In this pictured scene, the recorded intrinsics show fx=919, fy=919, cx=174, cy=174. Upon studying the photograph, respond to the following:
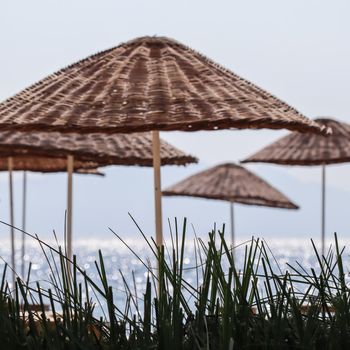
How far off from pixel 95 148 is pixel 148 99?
2.79 metres

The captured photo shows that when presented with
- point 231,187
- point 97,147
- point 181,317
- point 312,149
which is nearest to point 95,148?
point 97,147

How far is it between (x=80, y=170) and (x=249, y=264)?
7.89m

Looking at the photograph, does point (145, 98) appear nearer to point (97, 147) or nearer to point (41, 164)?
point (97, 147)

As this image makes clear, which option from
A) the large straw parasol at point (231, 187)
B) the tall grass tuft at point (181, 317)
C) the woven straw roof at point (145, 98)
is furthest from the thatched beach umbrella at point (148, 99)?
the large straw parasol at point (231, 187)

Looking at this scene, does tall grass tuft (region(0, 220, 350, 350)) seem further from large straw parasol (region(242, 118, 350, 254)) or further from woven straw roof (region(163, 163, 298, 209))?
woven straw roof (region(163, 163, 298, 209))

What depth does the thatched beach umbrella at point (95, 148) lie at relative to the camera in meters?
6.74

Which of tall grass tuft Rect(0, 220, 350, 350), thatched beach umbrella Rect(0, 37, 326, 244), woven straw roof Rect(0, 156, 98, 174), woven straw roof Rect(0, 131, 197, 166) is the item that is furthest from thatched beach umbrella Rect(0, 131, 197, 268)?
tall grass tuft Rect(0, 220, 350, 350)

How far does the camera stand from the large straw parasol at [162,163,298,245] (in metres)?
12.6

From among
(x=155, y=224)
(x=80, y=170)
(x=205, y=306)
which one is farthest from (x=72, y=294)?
(x=80, y=170)

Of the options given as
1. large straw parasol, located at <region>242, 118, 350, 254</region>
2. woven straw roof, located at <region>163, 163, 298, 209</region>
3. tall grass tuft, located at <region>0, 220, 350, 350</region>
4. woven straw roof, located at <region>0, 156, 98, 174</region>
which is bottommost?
tall grass tuft, located at <region>0, 220, 350, 350</region>

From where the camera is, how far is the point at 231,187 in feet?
41.7

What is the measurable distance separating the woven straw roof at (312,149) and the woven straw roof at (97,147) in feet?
10.4

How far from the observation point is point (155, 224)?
4617 mm

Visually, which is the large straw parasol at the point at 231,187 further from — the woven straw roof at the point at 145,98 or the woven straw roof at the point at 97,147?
the woven straw roof at the point at 145,98
